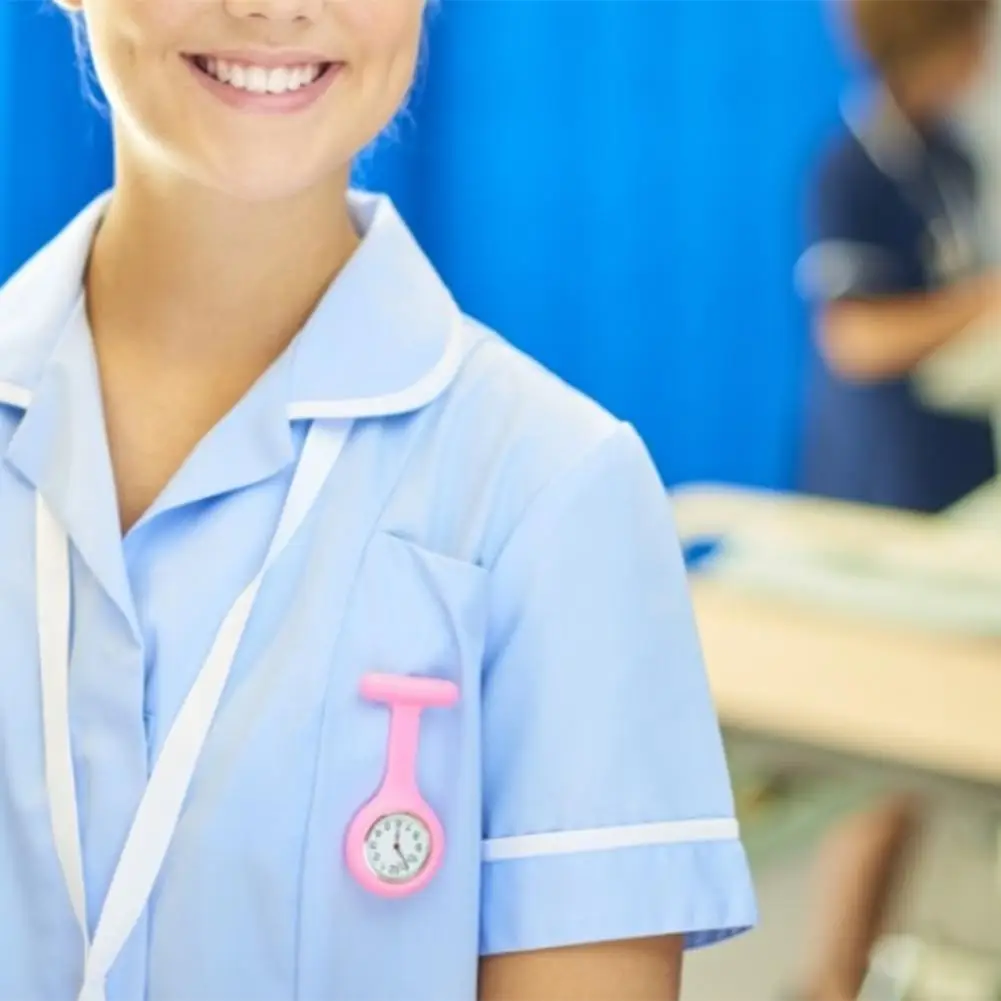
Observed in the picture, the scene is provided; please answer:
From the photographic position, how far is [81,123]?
1.94 meters

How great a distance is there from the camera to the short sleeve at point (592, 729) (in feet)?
2.63

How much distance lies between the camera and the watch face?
0.78 m

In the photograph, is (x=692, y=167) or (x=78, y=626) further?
(x=692, y=167)

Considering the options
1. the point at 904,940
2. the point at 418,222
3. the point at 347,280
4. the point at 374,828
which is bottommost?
the point at 904,940

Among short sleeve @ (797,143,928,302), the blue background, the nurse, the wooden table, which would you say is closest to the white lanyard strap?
the nurse

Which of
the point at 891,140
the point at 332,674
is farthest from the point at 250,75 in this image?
the point at 891,140

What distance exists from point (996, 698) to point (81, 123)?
4.21 ft

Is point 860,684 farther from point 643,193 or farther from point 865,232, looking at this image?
point 643,193

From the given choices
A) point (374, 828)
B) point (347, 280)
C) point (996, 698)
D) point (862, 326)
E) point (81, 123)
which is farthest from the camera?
point (862, 326)

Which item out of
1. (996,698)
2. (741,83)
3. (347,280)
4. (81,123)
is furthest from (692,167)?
(347,280)

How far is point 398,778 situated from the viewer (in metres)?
0.79

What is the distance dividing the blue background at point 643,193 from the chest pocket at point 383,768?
7.45 ft

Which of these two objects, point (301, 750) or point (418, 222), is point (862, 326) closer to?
point (418, 222)

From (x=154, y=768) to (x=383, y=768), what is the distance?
115 mm
